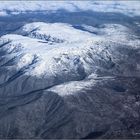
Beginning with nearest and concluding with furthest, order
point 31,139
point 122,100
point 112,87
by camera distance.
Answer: point 31,139, point 122,100, point 112,87

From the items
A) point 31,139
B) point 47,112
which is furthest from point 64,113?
point 31,139

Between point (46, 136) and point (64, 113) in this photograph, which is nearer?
point (46, 136)

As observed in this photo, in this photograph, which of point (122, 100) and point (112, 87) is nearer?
point (122, 100)

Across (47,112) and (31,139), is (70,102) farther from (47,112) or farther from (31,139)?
(31,139)

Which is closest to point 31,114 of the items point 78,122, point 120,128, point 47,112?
point 47,112

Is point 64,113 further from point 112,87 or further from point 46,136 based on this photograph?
point 112,87

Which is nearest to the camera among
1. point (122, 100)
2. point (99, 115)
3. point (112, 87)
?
point (99, 115)

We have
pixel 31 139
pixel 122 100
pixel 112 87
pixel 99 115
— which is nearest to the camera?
pixel 31 139

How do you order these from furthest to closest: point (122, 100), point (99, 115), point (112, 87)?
1. point (112, 87)
2. point (122, 100)
3. point (99, 115)
